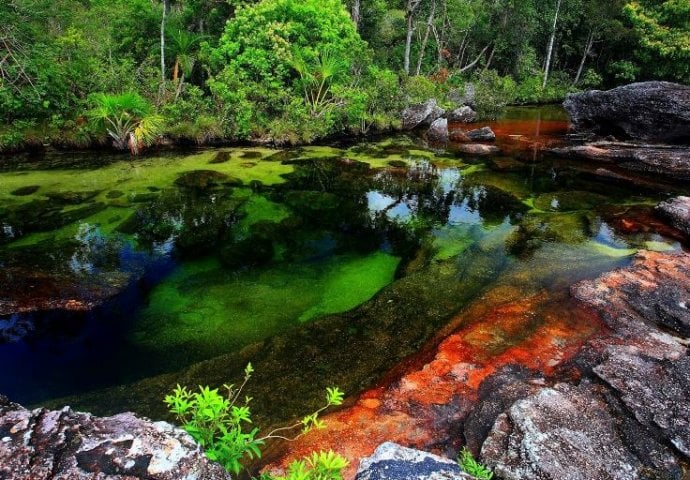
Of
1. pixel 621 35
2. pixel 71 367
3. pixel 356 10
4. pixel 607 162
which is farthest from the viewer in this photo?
pixel 621 35

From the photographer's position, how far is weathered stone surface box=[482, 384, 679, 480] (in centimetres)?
263

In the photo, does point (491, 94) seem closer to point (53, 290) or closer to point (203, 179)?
point (203, 179)

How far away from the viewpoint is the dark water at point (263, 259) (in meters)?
4.26

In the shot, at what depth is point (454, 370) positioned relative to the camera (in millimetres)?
3947

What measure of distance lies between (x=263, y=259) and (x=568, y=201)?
6.54 m

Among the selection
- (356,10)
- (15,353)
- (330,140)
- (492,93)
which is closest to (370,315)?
(15,353)

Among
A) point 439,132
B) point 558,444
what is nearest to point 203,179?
point 439,132

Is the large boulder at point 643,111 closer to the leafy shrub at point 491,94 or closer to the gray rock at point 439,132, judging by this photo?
the gray rock at point 439,132

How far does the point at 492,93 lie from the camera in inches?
821

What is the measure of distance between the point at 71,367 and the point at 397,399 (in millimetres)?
3168

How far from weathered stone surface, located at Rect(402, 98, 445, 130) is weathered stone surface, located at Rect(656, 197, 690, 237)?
10077 mm

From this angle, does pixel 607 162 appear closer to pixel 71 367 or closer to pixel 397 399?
pixel 397 399

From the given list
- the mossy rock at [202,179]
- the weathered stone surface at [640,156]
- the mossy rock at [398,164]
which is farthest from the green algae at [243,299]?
the weathered stone surface at [640,156]

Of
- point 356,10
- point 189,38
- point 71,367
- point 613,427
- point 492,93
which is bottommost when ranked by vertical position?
point 71,367
